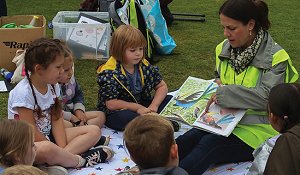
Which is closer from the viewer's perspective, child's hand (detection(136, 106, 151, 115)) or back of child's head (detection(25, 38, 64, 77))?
back of child's head (detection(25, 38, 64, 77))

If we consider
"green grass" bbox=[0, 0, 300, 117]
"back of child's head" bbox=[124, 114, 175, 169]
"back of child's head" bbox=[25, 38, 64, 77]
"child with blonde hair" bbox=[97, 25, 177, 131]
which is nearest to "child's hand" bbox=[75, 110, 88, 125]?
"child with blonde hair" bbox=[97, 25, 177, 131]

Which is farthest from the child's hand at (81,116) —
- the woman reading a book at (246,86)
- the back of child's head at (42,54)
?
the woman reading a book at (246,86)

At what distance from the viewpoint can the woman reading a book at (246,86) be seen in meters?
3.19

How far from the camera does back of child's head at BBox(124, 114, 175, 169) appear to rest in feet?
6.95

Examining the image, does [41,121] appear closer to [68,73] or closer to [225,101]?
[68,73]

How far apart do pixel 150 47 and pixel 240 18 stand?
2.52 m

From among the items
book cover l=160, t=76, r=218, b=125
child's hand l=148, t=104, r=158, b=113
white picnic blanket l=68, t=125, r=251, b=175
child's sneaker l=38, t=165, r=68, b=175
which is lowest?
white picnic blanket l=68, t=125, r=251, b=175

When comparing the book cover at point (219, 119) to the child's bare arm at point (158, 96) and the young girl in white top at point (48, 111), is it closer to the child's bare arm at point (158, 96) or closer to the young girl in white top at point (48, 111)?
the child's bare arm at point (158, 96)

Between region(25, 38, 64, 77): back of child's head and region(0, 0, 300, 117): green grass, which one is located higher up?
region(25, 38, 64, 77): back of child's head

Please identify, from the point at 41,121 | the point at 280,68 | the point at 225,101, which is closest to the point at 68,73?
the point at 41,121

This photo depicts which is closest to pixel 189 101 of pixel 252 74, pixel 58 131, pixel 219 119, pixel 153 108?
pixel 153 108

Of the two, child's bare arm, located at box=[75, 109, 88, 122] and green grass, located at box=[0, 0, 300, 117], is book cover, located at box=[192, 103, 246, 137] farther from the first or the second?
green grass, located at box=[0, 0, 300, 117]

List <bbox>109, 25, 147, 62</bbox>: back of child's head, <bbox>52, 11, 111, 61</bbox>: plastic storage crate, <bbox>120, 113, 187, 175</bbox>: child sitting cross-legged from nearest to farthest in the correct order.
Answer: <bbox>120, 113, 187, 175</bbox>: child sitting cross-legged, <bbox>109, 25, 147, 62</bbox>: back of child's head, <bbox>52, 11, 111, 61</bbox>: plastic storage crate

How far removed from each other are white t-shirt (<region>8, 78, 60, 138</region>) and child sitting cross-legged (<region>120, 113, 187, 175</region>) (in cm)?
116
